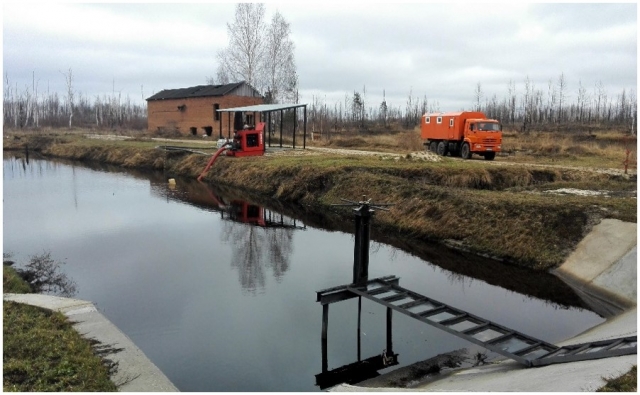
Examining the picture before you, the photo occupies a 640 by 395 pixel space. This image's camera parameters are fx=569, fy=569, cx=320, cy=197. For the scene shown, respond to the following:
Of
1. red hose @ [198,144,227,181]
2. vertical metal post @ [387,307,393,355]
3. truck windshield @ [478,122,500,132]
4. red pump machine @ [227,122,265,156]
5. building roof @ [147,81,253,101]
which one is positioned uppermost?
building roof @ [147,81,253,101]

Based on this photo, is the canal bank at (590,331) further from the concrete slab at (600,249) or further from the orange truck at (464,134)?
the orange truck at (464,134)

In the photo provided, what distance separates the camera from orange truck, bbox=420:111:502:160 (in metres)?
24.5

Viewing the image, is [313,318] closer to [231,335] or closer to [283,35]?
[231,335]

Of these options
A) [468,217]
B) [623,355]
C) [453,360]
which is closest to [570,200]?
[468,217]

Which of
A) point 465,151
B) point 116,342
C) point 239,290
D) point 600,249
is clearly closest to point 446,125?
point 465,151

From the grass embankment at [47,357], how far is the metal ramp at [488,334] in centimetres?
396

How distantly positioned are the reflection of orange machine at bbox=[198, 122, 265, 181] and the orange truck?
27.7 ft

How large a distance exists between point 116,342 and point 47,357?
0.95 meters

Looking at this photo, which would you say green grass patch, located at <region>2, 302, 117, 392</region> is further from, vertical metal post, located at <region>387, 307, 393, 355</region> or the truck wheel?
the truck wheel

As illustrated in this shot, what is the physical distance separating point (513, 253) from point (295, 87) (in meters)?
40.6

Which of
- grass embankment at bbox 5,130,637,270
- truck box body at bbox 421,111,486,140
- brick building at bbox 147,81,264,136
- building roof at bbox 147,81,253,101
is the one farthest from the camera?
building roof at bbox 147,81,253,101

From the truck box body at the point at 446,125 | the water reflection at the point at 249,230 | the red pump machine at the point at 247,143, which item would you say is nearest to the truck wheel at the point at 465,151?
the truck box body at the point at 446,125

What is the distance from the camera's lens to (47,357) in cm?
684

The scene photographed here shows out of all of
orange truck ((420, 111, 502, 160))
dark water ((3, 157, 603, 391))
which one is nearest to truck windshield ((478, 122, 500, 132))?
orange truck ((420, 111, 502, 160))
